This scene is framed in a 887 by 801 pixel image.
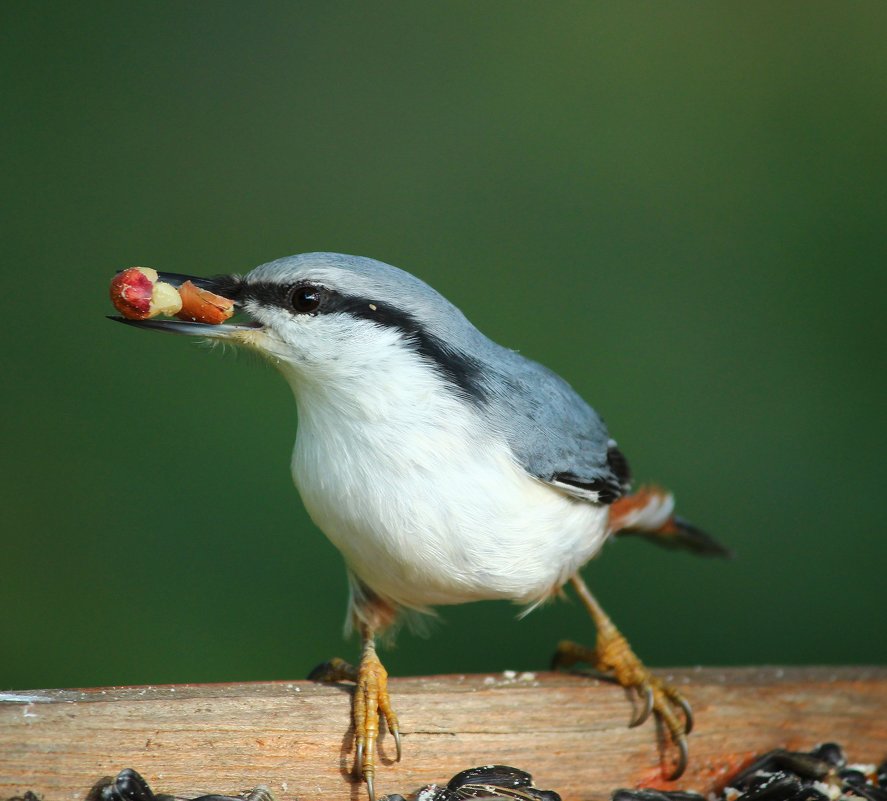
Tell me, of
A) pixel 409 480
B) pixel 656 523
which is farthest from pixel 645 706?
pixel 409 480

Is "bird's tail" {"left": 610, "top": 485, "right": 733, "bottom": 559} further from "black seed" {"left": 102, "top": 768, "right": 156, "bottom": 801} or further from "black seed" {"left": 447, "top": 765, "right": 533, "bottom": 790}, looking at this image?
"black seed" {"left": 102, "top": 768, "right": 156, "bottom": 801}

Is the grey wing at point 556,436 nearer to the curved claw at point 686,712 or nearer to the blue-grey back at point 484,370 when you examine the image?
the blue-grey back at point 484,370

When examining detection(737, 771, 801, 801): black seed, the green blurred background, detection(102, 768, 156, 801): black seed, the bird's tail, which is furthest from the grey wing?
the green blurred background

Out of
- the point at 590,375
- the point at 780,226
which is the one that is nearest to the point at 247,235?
the point at 590,375

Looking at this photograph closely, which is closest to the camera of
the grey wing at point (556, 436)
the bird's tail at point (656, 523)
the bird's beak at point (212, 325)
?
the bird's beak at point (212, 325)

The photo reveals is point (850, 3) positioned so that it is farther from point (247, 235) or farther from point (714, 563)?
point (247, 235)

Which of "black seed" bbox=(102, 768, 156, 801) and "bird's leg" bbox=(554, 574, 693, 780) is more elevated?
"black seed" bbox=(102, 768, 156, 801)

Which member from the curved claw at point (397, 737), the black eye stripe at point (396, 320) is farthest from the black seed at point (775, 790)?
the black eye stripe at point (396, 320)
